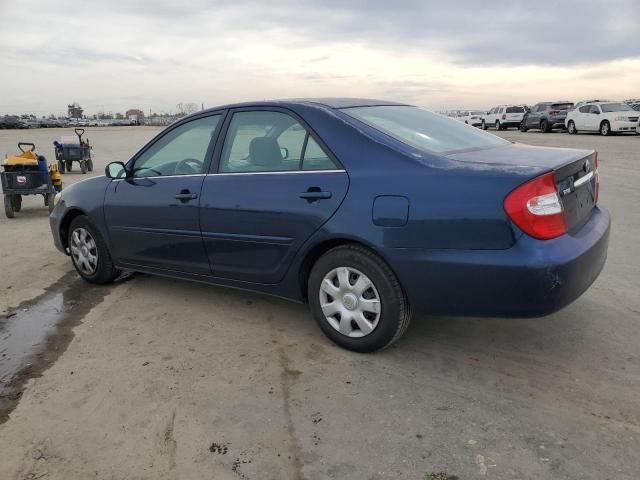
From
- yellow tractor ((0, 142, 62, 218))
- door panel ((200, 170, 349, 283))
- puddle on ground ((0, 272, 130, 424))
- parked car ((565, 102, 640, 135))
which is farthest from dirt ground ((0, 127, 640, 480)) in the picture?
parked car ((565, 102, 640, 135))

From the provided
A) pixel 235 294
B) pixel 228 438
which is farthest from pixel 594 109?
pixel 228 438

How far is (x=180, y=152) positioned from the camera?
4488 millimetres

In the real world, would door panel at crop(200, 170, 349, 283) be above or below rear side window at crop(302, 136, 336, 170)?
below

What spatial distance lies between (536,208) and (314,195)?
4.30 ft

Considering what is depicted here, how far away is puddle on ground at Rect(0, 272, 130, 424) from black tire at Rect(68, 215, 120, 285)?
0.09 metres

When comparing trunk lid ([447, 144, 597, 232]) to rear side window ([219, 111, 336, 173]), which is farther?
rear side window ([219, 111, 336, 173])

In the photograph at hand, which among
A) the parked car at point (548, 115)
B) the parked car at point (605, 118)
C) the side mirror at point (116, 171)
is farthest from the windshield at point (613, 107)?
the side mirror at point (116, 171)

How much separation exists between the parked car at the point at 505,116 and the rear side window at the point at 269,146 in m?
34.6

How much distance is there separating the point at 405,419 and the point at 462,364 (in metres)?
0.77

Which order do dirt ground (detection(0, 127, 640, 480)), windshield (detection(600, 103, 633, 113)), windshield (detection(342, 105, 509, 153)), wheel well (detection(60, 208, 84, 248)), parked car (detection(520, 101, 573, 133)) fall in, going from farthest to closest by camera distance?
parked car (detection(520, 101, 573, 133)) → windshield (detection(600, 103, 633, 113)) → wheel well (detection(60, 208, 84, 248)) → windshield (detection(342, 105, 509, 153)) → dirt ground (detection(0, 127, 640, 480))

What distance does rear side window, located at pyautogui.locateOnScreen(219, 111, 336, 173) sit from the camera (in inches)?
146

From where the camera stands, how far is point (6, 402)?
3.14 meters

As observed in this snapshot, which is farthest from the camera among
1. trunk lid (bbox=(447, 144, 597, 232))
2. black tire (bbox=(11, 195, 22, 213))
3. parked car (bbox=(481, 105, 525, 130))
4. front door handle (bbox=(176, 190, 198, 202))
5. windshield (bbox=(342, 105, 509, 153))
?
parked car (bbox=(481, 105, 525, 130))

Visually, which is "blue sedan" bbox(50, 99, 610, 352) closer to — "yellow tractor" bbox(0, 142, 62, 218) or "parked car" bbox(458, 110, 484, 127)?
"yellow tractor" bbox(0, 142, 62, 218)
